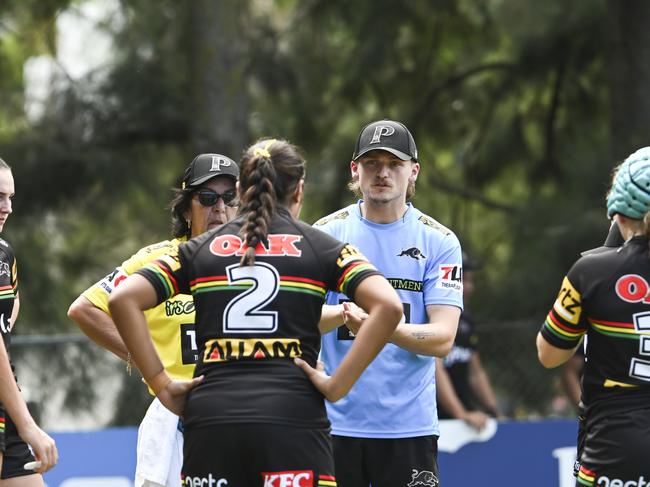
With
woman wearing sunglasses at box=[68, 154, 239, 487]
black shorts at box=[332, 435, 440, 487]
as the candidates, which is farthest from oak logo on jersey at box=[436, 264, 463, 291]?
woman wearing sunglasses at box=[68, 154, 239, 487]

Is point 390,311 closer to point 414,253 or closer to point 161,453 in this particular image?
point 414,253

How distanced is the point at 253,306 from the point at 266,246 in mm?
209

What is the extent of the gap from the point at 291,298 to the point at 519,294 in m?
6.91

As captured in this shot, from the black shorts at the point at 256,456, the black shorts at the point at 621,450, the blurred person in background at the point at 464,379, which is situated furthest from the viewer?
the blurred person in background at the point at 464,379

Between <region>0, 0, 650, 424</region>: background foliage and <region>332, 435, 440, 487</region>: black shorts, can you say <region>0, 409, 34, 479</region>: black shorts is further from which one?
<region>0, 0, 650, 424</region>: background foliage

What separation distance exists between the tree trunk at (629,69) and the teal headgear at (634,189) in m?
5.41

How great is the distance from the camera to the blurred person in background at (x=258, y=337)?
365 centimetres

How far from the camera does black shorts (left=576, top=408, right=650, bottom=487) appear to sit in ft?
13.0

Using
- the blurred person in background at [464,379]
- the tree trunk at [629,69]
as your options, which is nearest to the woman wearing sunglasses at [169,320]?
the blurred person in background at [464,379]

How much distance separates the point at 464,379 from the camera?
838 cm

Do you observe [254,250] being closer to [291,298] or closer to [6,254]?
[291,298]

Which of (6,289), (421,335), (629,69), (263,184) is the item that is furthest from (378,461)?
(629,69)

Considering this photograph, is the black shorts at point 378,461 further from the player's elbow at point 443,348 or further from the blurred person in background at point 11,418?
the blurred person in background at point 11,418

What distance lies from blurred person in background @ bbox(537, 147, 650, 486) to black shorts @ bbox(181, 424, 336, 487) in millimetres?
1025
